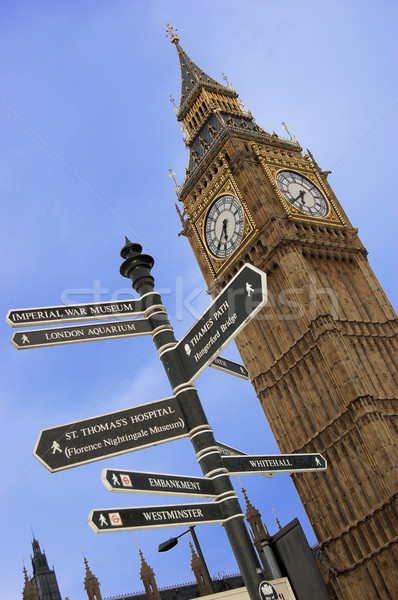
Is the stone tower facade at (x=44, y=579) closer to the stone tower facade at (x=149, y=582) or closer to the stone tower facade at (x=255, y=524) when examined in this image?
the stone tower facade at (x=149, y=582)

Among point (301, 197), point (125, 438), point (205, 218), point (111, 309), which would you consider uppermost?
point (205, 218)

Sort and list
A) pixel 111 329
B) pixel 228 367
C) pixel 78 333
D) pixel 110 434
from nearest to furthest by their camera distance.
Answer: pixel 110 434 → pixel 78 333 → pixel 111 329 → pixel 228 367

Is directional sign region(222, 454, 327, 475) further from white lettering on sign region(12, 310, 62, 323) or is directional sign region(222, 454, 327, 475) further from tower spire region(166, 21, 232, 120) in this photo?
tower spire region(166, 21, 232, 120)

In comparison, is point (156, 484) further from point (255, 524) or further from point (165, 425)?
point (255, 524)

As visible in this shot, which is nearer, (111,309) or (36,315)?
(36,315)

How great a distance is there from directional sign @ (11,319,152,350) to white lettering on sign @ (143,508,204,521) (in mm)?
2258

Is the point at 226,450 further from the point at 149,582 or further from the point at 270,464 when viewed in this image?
the point at 149,582

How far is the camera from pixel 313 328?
135 ft

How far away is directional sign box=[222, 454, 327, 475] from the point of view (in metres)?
7.36

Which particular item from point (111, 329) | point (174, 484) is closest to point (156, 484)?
point (174, 484)

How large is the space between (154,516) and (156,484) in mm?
356

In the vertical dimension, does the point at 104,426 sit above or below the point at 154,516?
above

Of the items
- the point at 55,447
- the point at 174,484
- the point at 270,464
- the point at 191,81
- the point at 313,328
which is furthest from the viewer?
the point at 191,81

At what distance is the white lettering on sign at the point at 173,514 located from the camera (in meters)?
6.37
